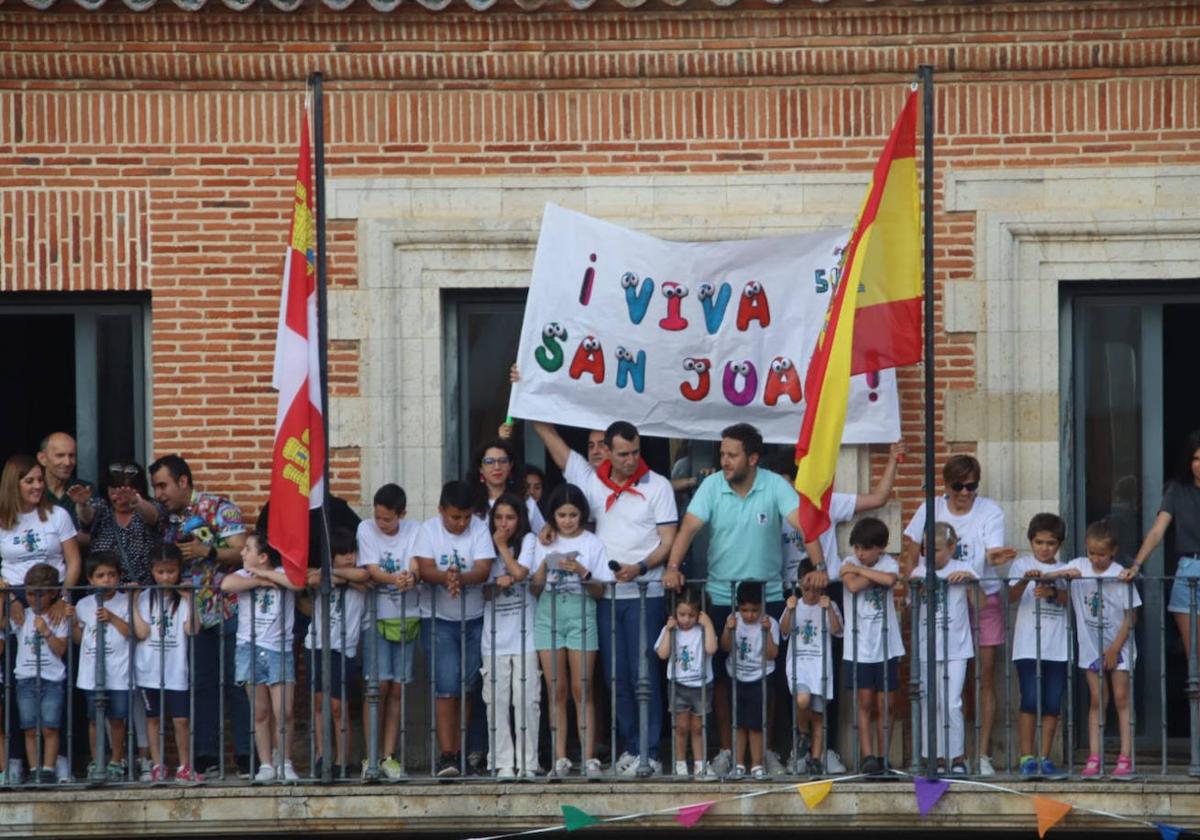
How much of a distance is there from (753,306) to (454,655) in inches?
108

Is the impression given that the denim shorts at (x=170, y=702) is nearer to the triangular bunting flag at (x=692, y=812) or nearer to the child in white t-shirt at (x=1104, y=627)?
the triangular bunting flag at (x=692, y=812)

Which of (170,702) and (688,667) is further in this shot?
(170,702)

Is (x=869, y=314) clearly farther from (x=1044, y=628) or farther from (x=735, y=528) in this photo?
(x=1044, y=628)

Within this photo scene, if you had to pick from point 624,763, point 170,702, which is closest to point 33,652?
point 170,702

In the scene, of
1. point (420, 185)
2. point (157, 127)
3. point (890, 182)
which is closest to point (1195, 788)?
point (890, 182)

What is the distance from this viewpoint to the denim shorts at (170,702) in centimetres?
1256

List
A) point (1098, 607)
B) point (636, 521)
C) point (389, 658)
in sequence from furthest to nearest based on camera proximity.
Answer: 1. point (636, 521)
2. point (389, 658)
3. point (1098, 607)

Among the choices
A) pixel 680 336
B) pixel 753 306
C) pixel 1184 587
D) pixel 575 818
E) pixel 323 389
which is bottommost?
pixel 575 818

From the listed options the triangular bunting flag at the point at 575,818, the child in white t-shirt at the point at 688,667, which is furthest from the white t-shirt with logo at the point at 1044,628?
the triangular bunting flag at the point at 575,818

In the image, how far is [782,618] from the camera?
12438 mm

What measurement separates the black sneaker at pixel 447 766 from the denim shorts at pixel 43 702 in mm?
2104

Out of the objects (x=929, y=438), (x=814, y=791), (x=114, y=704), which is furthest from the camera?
(x=114, y=704)

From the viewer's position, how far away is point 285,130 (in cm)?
1374

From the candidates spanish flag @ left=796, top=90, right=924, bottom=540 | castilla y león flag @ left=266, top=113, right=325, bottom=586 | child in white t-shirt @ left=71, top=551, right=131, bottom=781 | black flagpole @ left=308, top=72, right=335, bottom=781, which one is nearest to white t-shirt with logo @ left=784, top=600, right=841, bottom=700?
spanish flag @ left=796, top=90, right=924, bottom=540
